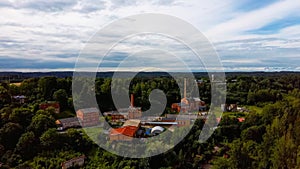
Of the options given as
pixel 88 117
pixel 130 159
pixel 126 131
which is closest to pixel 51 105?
pixel 88 117

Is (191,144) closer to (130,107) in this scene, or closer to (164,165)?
(164,165)

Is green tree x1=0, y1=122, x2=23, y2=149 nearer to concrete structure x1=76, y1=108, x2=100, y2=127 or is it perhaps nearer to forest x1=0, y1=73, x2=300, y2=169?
forest x1=0, y1=73, x2=300, y2=169

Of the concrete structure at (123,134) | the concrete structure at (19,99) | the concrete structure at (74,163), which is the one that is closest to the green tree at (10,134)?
the concrete structure at (74,163)

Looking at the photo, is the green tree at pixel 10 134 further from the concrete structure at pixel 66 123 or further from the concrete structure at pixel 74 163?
the concrete structure at pixel 74 163

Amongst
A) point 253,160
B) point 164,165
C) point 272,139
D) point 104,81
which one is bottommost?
point 164,165

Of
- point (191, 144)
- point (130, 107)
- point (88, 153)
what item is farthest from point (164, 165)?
point (130, 107)

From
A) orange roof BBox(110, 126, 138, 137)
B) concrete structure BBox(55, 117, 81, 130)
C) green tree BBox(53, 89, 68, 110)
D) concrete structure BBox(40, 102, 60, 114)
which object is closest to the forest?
green tree BBox(53, 89, 68, 110)
